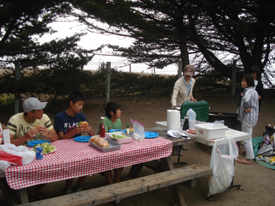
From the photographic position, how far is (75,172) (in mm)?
1962

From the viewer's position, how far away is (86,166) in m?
2.00

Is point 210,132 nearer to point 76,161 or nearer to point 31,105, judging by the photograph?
point 76,161

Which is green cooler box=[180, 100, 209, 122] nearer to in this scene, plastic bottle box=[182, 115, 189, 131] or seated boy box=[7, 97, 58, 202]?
plastic bottle box=[182, 115, 189, 131]

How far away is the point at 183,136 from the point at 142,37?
6.98 metres

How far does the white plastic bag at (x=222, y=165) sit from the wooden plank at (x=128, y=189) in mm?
153

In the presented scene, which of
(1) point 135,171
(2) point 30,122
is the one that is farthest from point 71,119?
(1) point 135,171

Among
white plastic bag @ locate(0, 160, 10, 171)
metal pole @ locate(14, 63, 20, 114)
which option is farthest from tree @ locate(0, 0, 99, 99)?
white plastic bag @ locate(0, 160, 10, 171)

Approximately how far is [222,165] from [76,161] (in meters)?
1.76

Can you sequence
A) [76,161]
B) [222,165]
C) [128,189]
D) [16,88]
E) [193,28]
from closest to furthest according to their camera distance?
[76,161] < [128,189] < [222,165] < [16,88] < [193,28]

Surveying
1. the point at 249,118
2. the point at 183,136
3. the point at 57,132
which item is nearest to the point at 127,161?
the point at 183,136

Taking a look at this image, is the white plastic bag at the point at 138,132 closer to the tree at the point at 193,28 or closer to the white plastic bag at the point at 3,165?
the white plastic bag at the point at 3,165

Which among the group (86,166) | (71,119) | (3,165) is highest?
(71,119)

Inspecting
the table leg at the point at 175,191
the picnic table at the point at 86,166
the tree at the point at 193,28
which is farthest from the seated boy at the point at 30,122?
the tree at the point at 193,28

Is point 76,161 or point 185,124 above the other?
point 185,124
